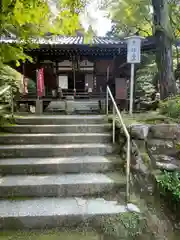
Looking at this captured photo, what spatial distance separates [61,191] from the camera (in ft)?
9.64

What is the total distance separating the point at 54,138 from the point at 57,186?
4.04 feet

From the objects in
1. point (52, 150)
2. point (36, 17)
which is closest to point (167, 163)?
point (52, 150)

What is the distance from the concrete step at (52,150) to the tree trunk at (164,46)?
3670mm

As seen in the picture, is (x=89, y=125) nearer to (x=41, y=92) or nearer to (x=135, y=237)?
(x=135, y=237)

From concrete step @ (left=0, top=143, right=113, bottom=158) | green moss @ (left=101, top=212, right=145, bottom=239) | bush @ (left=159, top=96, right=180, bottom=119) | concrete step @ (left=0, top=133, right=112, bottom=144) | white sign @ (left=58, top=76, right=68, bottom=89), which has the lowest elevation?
green moss @ (left=101, top=212, right=145, bottom=239)

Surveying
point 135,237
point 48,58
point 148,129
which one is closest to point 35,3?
point 148,129

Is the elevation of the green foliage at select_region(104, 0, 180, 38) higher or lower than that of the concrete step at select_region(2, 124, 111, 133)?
higher

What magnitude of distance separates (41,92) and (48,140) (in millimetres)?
3417

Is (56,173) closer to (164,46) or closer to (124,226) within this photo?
(124,226)

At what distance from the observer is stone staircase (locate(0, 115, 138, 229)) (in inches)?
99.9

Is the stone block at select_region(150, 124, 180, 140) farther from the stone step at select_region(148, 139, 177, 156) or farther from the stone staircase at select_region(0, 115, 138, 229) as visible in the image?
the stone staircase at select_region(0, 115, 138, 229)

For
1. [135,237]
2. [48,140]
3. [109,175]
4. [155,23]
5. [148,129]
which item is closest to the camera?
[135,237]

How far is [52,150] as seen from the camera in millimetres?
3664

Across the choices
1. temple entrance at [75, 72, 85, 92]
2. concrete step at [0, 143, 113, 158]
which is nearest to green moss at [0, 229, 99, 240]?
concrete step at [0, 143, 113, 158]
